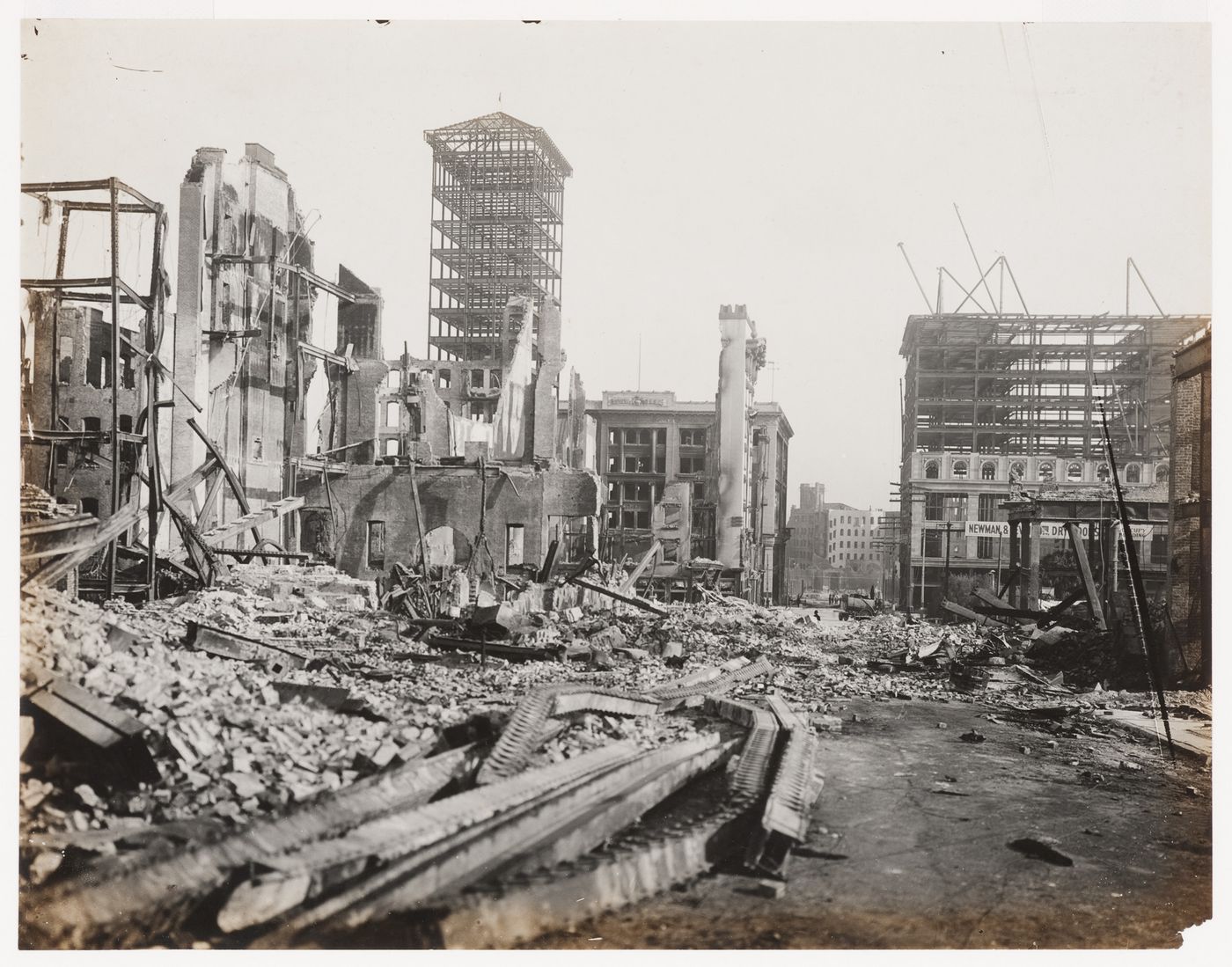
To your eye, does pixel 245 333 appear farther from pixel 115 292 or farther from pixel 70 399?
pixel 115 292

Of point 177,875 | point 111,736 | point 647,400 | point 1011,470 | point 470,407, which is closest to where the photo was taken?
point 177,875

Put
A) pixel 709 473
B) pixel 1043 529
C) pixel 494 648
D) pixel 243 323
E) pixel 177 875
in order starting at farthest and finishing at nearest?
pixel 709 473
pixel 1043 529
pixel 243 323
pixel 494 648
pixel 177 875

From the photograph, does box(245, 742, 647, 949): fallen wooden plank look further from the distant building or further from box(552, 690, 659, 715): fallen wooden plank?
the distant building

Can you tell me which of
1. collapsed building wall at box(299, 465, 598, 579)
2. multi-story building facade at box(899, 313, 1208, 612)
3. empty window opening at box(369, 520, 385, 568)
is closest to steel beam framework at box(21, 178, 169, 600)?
collapsed building wall at box(299, 465, 598, 579)

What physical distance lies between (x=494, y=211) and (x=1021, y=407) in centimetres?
827

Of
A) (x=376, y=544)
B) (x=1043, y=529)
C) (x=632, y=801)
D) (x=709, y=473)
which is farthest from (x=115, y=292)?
(x=1043, y=529)

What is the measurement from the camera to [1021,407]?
521 inches

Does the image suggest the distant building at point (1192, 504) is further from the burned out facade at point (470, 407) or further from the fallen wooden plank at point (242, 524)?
the fallen wooden plank at point (242, 524)

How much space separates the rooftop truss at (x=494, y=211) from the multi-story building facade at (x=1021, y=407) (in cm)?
434

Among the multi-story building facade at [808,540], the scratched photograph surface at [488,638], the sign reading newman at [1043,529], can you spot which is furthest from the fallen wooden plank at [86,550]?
the sign reading newman at [1043,529]

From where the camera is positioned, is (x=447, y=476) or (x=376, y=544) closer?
(x=376, y=544)

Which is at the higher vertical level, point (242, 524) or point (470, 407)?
point (470, 407)

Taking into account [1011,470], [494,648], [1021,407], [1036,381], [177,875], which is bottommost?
[177,875]

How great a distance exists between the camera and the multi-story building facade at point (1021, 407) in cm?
908
